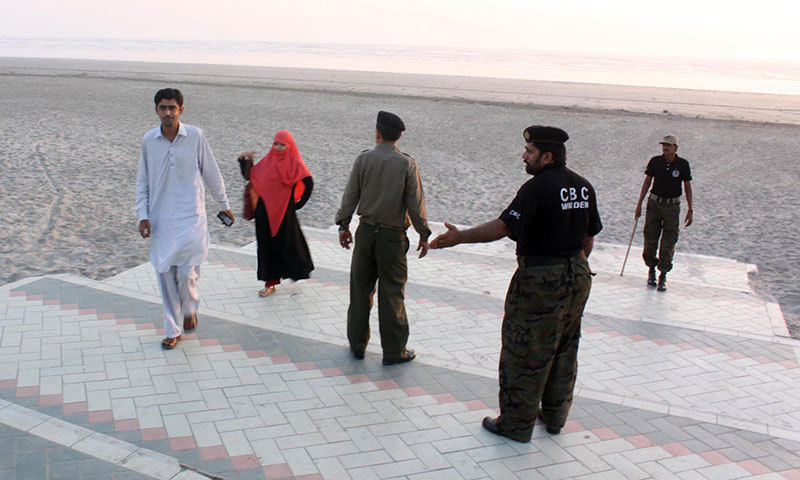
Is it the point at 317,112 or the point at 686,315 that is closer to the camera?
the point at 686,315

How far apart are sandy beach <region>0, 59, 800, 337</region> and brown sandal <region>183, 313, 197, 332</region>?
7.82 ft

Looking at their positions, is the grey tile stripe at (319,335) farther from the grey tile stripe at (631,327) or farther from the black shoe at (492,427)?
the black shoe at (492,427)

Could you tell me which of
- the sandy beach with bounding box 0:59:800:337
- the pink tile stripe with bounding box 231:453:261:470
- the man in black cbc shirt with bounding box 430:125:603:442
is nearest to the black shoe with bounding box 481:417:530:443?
the man in black cbc shirt with bounding box 430:125:603:442

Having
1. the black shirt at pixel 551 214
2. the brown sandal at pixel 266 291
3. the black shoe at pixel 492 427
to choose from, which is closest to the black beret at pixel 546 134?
the black shirt at pixel 551 214

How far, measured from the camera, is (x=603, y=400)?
17.3 ft

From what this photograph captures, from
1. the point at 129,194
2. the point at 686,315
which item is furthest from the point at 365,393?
the point at 129,194

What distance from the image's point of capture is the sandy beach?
31.5ft

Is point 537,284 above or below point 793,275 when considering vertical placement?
above

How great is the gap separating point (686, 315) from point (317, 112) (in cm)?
1756

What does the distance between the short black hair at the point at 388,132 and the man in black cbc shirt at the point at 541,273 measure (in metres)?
1.21

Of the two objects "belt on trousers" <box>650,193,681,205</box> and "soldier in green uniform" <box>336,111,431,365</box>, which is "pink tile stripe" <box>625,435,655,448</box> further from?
"belt on trousers" <box>650,193,681,205</box>

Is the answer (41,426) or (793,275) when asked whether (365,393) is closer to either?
(41,426)

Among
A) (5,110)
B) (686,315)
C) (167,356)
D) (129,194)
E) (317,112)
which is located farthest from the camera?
(317,112)

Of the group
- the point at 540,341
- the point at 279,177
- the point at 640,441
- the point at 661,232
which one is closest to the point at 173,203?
the point at 279,177
